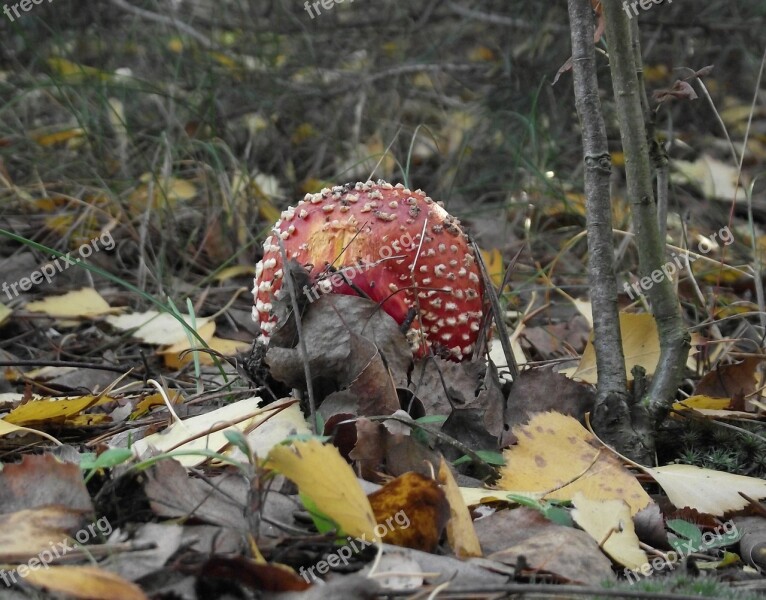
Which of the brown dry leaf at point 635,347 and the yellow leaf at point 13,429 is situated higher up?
the yellow leaf at point 13,429

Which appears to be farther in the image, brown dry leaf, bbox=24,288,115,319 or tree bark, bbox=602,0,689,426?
brown dry leaf, bbox=24,288,115,319

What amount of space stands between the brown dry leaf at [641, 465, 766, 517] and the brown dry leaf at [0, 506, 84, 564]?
1028mm

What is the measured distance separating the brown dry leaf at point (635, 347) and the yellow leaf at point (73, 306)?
162cm

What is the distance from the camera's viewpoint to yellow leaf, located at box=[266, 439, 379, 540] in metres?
1.16

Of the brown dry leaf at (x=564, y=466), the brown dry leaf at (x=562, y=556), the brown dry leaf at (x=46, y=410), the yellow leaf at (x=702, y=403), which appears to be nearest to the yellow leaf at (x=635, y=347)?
the yellow leaf at (x=702, y=403)

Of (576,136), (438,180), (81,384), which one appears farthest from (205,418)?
(576,136)

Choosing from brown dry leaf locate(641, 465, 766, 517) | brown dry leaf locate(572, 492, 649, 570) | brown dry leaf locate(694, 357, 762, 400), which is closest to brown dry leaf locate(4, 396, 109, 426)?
brown dry leaf locate(572, 492, 649, 570)

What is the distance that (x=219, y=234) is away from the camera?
354 cm

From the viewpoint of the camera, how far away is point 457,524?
1266mm

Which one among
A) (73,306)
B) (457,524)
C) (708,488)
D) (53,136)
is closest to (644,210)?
(708,488)

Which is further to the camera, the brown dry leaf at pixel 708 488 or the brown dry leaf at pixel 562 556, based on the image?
the brown dry leaf at pixel 708 488

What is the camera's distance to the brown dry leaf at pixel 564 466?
1549mm

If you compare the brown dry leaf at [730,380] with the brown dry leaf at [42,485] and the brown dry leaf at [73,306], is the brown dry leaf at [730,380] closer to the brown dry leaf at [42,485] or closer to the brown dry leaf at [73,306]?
the brown dry leaf at [42,485]

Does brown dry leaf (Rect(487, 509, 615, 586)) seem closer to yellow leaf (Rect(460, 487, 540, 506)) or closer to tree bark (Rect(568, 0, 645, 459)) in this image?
yellow leaf (Rect(460, 487, 540, 506))
